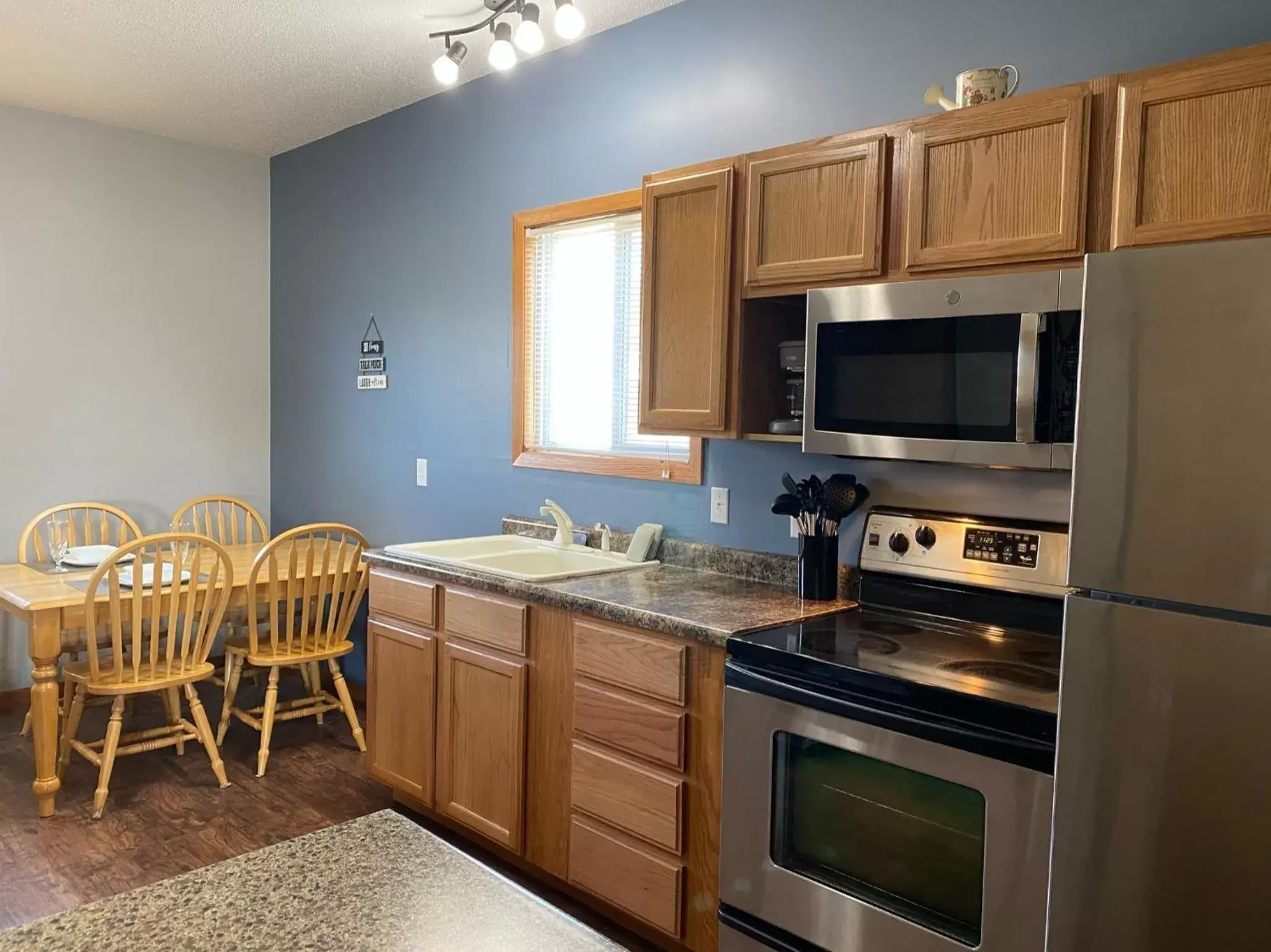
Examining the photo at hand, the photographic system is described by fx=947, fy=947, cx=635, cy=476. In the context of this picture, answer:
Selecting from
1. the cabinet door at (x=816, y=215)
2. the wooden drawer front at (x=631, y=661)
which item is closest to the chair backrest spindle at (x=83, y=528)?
the wooden drawer front at (x=631, y=661)

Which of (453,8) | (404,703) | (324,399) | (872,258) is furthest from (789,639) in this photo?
(324,399)

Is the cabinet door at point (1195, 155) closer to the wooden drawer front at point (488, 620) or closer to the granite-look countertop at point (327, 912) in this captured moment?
the granite-look countertop at point (327, 912)

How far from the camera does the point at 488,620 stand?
8.98 feet

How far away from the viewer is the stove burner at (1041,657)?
187cm

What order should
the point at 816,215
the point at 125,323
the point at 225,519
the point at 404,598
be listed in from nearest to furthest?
the point at 816,215 → the point at 404,598 → the point at 125,323 → the point at 225,519

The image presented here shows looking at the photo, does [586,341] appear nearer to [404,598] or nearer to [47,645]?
[404,598]

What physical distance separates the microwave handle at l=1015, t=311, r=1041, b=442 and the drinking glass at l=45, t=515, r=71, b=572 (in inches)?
139

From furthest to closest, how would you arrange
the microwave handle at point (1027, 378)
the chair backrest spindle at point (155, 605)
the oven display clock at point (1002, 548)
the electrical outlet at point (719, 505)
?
the chair backrest spindle at point (155, 605)
the electrical outlet at point (719, 505)
the oven display clock at point (1002, 548)
the microwave handle at point (1027, 378)

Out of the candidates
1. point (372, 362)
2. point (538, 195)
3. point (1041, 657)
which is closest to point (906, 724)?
point (1041, 657)

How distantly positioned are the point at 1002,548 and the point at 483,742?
5.08 feet

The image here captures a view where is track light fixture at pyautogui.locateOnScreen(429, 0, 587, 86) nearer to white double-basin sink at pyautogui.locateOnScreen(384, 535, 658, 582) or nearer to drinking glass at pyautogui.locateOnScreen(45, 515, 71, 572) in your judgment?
white double-basin sink at pyautogui.locateOnScreen(384, 535, 658, 582)

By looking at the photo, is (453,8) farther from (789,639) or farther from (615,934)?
(615,934)

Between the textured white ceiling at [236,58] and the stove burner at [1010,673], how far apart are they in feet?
7.21

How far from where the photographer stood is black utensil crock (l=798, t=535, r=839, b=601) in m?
2.46
